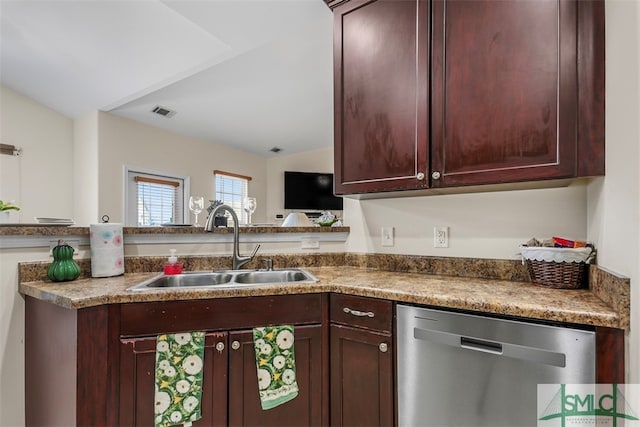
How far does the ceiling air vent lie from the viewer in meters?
3.62

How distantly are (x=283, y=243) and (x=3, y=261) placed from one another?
135cm

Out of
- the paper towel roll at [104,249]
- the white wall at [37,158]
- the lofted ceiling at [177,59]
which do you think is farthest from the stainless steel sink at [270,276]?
the white wall at [37,158]

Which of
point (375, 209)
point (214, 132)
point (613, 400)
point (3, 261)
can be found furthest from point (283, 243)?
point (214, 132)

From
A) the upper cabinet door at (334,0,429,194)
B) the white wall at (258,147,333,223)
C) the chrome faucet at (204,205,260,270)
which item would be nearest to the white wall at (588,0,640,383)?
the upper cabinet door at (334,0,429,194)

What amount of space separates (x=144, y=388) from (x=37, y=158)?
11.6ft

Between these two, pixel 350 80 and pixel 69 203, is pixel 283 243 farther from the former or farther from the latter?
pixel 69 203

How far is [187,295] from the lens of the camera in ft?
4.49

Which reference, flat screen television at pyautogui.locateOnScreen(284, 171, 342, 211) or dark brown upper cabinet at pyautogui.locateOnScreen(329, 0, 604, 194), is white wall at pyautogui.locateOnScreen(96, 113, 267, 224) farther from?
dark brown upper cabinet at pyautogui.locateOnScreen(329, 0, 604, 194)

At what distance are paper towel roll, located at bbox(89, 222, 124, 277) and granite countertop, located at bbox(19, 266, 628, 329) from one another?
53 mm

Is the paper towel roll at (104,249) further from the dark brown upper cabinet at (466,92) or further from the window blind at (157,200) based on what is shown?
the window blind at (157,200)

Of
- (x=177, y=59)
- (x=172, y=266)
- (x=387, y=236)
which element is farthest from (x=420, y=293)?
(x=177, y=59)

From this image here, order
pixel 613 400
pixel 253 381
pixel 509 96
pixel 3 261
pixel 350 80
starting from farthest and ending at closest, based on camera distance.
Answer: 1. pixel 350 80
2. pixel 3 261
3. pixel 253 381
4. pixel 509 96
5. pixel 613 400

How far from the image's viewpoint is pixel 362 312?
1426 millimetres

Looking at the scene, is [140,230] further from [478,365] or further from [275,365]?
[478,365]
